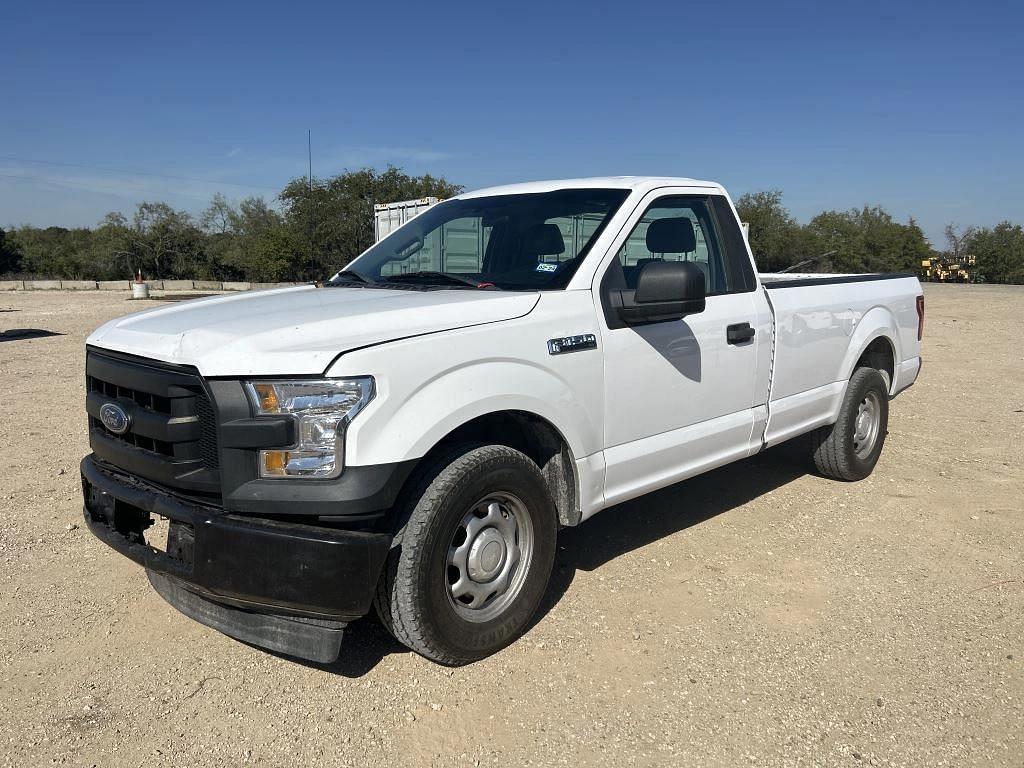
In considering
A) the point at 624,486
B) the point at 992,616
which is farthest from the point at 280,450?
the point at 992,616

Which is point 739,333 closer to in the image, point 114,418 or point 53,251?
point 114,418

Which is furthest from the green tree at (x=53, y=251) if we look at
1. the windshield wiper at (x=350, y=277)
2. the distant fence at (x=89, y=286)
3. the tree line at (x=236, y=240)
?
the windshield wiper at (x=350, y=277)

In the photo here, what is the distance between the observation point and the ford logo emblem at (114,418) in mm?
2996

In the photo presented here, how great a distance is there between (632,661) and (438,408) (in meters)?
1.36

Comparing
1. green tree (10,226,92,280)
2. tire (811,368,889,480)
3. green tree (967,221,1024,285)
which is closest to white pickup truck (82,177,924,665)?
tire (811,368,889,480)

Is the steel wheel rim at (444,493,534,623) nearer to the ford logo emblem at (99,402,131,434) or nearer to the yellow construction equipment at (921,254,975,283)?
the ford logo emblem at (99,402,131,434)

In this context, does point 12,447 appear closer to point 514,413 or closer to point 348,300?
point 348,300

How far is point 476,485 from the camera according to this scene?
9.87 feet

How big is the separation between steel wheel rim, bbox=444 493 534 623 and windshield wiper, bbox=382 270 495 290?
1.00 meters

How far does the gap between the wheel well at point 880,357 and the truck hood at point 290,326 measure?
336 centimetres

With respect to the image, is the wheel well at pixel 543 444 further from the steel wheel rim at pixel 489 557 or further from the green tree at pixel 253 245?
the green tree at pixel 253 245

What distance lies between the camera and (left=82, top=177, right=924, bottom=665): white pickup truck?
265 cm

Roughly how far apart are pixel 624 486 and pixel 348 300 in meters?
1.53

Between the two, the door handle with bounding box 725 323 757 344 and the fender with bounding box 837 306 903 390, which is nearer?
the door handle with bounding box 725 323 757 344
